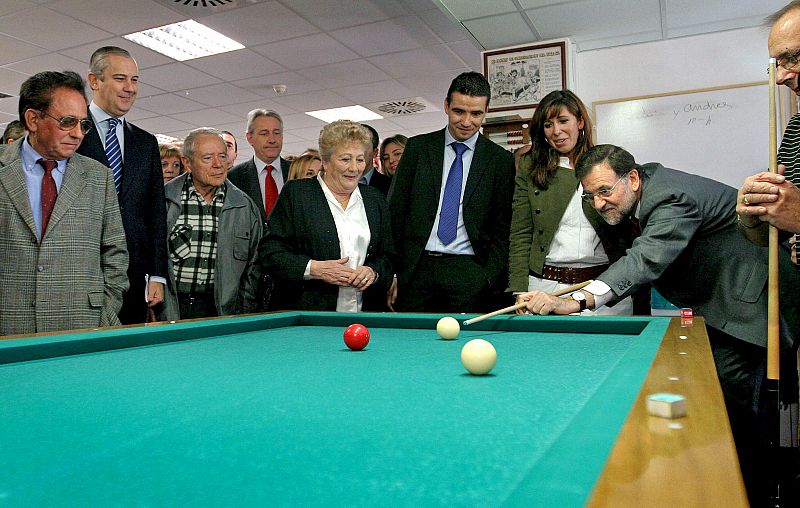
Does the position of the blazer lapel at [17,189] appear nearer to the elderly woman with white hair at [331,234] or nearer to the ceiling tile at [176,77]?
the elderly woman with white hair at [331,234]

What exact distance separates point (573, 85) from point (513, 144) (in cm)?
72

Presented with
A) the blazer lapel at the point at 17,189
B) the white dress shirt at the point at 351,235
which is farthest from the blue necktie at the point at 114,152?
the white dress shirt at the point at 351,235

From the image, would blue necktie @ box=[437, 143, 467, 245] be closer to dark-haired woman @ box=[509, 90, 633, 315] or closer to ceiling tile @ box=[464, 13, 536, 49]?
dark-haired woman @ box=[509, 90, 633, 315]

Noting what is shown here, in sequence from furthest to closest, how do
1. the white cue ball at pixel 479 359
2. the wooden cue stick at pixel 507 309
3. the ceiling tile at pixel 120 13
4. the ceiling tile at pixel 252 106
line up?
Answer: the ceiling tile at pixel 252 106, the ceiling tile at pixel 120 13, the wooden cue stick at pixel 507 309, the white cue ball at pixel 479 359

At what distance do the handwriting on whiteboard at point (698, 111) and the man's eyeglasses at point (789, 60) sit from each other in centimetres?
302

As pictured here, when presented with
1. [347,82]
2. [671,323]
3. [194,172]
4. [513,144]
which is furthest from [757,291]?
[347,82]

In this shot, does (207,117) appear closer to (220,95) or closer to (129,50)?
(220,95)

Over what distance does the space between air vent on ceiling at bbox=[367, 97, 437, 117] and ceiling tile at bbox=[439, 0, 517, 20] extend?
9.09ft

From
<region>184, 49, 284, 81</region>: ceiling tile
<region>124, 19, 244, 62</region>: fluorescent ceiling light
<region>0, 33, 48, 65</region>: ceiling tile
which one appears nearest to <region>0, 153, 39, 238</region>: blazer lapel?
<region>124, 19, 244, 62</region>: fluorescent ceiling light

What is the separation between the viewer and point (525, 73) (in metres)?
4.93

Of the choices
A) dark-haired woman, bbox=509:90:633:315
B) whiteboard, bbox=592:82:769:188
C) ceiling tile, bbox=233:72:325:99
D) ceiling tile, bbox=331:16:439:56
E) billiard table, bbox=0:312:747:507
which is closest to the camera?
billiard table, bbox=0:312:747:507

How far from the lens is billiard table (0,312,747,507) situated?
0.57m

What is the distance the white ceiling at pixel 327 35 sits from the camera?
4.43 m

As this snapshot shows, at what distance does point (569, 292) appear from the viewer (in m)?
2.36
